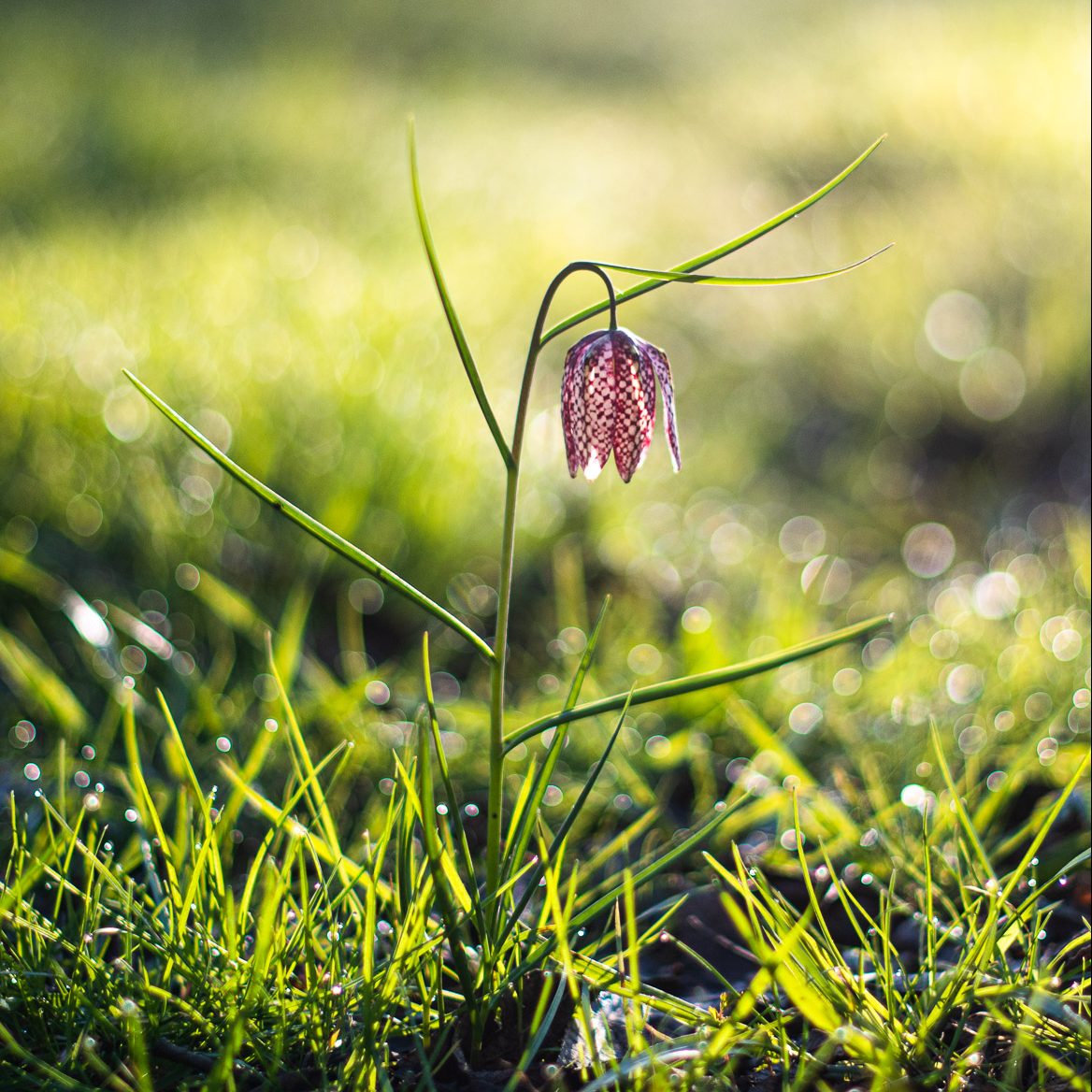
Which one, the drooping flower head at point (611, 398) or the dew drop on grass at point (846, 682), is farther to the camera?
the dew drop on grass at point (846, 682)

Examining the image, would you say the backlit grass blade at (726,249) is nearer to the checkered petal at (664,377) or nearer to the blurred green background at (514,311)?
the checkered petal at (664,377)

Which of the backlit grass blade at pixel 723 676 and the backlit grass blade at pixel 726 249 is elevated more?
the backlit grass blade at pixel 726 249

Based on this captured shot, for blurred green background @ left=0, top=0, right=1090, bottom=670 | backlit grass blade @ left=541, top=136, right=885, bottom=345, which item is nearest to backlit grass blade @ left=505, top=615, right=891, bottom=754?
backlit grass blade @ left=541, top=136, right=885, bottom=345

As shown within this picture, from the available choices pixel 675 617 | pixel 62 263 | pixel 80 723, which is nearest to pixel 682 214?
pixel 62 263

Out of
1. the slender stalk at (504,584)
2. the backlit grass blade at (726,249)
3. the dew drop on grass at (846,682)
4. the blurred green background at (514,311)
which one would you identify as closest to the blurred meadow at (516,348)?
the blurred green background at (514,311)

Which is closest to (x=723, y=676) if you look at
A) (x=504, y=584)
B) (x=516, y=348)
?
(x=504, y=584)

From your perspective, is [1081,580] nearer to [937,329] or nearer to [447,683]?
[447,683]

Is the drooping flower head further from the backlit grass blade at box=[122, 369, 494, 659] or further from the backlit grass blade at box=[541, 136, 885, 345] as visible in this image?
the backlit grass blade at box=[122, 369, 494, 659]
